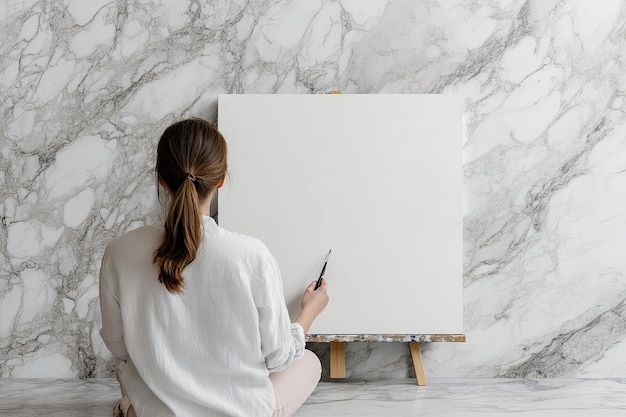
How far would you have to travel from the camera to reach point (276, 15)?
2.20 m

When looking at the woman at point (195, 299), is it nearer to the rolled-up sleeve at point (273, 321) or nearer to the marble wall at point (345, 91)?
the rolled-up sleeve at point (273, 321)

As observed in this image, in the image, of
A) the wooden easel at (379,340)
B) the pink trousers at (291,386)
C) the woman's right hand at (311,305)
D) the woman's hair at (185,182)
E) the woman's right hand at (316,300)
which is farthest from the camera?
the wooden easel at (379,340)

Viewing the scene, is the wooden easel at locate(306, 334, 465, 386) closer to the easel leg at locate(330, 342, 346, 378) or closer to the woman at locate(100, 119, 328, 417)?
the easel leg at locate(330, 342, 346, 378)

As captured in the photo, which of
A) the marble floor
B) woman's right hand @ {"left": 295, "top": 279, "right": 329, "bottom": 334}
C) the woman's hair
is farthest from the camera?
the marble floor

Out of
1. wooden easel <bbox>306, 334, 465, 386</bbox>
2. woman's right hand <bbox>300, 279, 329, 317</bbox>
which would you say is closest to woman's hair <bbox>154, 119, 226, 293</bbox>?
woman's right hand <bbox>300, 279, 329, 317</bbox>

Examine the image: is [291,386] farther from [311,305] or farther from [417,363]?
[417,363]

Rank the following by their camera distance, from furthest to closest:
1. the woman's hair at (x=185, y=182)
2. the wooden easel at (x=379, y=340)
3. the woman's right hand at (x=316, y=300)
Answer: the wooden easel at (x=379, y=340) < the woman's right hand at (x=316, y=300) < the woman's hair at (x=185, y=182)

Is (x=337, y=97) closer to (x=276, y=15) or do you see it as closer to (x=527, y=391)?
(x=276, y=15)

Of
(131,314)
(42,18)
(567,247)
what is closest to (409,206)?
(567,247)

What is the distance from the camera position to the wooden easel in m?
2.10

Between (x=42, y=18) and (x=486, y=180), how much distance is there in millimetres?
1332

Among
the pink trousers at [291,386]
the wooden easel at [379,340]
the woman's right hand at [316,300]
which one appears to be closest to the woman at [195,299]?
the pink trousers at [291,386]

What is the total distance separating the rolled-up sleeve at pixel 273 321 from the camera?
1.36 metres

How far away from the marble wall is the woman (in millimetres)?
829
